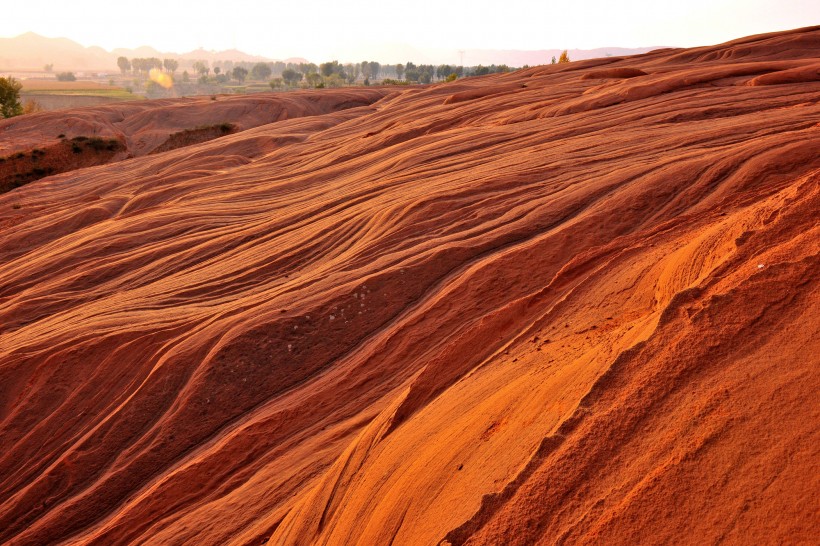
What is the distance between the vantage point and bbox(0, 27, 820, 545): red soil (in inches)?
158

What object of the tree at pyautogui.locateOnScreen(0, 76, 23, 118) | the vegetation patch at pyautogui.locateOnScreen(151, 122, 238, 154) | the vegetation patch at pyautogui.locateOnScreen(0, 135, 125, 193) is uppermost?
the tree at pyautogui.locateOnScreen(0, 76, 23, 118)

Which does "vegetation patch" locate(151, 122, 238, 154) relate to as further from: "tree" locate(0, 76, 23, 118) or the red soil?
"tree" locate(0, 76, 23, 118)

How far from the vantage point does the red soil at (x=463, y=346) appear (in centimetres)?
402

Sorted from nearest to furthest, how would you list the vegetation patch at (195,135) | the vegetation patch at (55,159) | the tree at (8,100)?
1. the vegetation patch at (55,159)
2. the vegetation patch at (195,135)
3. the tree at (8,100)

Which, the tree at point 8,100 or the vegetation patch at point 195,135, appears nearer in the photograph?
the vegetation patch at point 195,135

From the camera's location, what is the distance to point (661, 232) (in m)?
8.32

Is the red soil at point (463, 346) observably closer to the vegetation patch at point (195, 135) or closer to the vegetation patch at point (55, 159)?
the vegetation patch at point (55, 159)

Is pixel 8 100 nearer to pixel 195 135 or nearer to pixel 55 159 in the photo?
pixel 55 159

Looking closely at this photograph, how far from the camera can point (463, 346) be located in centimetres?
734

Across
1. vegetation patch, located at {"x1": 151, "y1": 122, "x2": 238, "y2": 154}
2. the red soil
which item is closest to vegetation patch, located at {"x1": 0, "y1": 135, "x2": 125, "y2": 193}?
vegetation patch, located at {"x1": 151, "y1": 122, "x2": 238, "y2": 154}

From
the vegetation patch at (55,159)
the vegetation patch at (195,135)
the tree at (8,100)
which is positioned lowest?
the vegetation patch at (55,159)

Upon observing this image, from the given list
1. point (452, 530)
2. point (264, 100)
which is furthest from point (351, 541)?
point (264, 100)

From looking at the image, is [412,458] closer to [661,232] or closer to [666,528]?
[666,528]

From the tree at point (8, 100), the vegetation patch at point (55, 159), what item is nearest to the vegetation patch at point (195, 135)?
the vegetation patch at point (55, 159)
